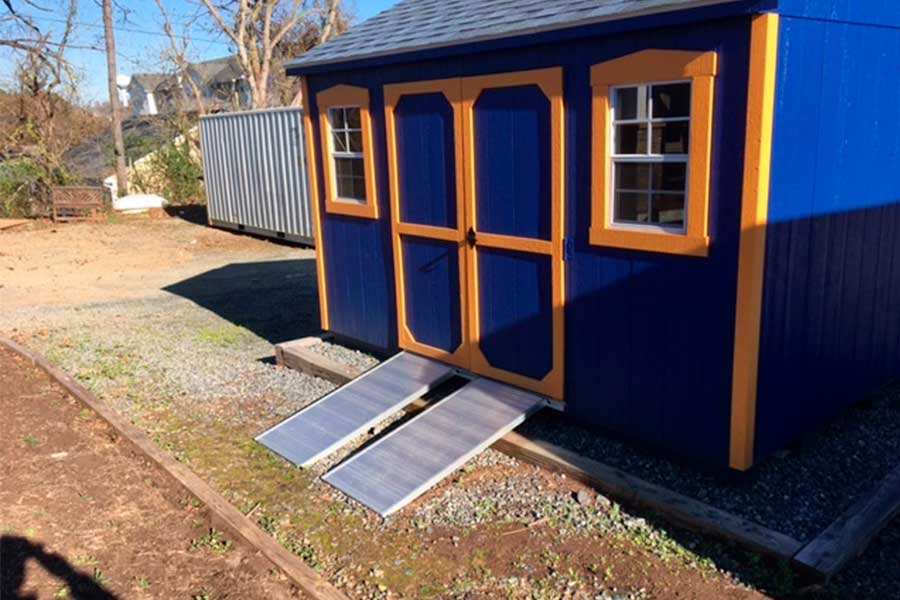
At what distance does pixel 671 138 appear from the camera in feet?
13.8

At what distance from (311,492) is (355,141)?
319 cm

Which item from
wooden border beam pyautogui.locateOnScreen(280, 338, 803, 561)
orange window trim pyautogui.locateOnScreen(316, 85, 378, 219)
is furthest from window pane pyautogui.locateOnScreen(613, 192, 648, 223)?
orange window trim pyautogui.locateOnScreen(316, 85, 378, 219)

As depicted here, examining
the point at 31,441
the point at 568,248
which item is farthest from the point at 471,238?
the point at 31,441

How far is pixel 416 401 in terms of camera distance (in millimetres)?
5984

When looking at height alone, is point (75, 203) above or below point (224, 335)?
above

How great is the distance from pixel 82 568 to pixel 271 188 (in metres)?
12.1

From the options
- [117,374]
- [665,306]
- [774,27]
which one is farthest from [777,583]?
[117,374]

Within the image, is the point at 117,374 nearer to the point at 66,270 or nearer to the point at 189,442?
the point at 189,442

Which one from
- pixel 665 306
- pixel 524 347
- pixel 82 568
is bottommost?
pixel 82 568

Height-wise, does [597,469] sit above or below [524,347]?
below

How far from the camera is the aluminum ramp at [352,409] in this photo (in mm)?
5273

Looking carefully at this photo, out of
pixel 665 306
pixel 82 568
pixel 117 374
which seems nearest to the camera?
pixel 82 568

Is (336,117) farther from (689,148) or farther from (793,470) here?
(793,470)

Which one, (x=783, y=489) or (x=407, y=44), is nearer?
(x=783, y=489)
